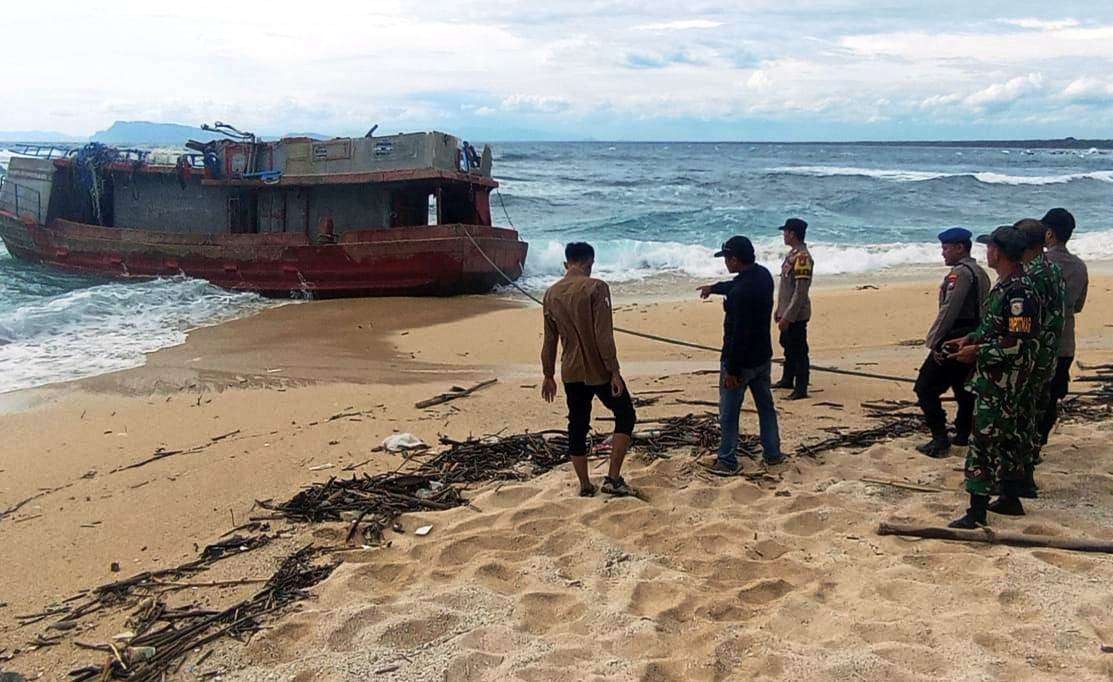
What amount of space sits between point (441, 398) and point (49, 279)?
14049mm

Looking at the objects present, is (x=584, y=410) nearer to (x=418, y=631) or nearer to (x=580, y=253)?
(x=580, y=253)

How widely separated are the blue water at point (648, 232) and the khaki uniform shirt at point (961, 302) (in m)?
8.31

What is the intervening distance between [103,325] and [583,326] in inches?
382

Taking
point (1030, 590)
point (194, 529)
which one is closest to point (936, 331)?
point (1030, 590)

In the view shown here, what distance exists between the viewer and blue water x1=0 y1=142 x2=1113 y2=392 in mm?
11219

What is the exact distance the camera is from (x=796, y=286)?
274 inches

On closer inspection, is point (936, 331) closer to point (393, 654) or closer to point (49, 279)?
point (393, 654)

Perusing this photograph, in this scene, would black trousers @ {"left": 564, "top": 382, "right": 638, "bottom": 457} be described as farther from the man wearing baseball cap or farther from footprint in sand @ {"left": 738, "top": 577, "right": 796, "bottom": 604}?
the man wearing baseball cap

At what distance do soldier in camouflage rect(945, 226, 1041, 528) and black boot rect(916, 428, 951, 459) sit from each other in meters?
1.11

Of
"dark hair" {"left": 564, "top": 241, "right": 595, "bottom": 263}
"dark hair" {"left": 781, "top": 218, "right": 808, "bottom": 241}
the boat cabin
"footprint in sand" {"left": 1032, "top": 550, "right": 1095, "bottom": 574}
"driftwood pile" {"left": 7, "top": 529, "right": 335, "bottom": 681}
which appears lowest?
"driftwood pile" {"left": 7, "top": 529, "right": 335, "bottom": 681}

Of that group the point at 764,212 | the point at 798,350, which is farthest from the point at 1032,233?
the point at 764,212

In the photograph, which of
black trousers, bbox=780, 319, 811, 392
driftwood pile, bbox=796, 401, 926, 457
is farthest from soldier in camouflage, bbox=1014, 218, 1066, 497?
black trousers, bbox=780, 319, 811, 392

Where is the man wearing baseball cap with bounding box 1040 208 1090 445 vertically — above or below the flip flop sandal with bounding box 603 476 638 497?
above

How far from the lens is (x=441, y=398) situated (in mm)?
7473
